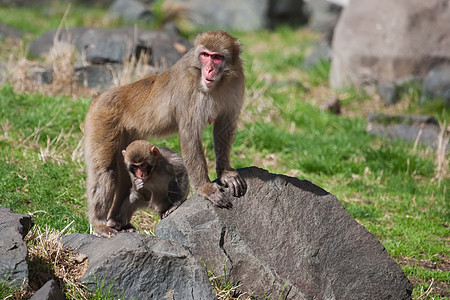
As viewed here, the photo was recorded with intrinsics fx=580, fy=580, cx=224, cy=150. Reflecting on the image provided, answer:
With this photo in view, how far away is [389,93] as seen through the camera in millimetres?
11234

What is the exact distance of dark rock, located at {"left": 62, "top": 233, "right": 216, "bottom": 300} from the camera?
4.18 metres

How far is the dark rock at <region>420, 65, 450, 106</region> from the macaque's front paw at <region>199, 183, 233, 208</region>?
721 cm

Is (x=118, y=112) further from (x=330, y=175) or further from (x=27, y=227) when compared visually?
(x=330, y=175)

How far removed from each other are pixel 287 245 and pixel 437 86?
7.33 meters

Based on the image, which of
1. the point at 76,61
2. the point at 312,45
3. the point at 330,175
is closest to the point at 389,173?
the point at 330,175

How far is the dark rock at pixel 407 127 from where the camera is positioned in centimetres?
937

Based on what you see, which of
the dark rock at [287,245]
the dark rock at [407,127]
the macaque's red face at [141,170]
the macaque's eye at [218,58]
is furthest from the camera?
the dark rock at [407,127]

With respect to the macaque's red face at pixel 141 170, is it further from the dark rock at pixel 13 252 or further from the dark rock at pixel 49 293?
the dark rock at pixel 49 293

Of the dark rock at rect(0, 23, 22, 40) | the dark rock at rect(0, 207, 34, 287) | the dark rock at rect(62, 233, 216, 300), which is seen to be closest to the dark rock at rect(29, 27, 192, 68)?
the dark rock at rect(0, 23, 22, 40)

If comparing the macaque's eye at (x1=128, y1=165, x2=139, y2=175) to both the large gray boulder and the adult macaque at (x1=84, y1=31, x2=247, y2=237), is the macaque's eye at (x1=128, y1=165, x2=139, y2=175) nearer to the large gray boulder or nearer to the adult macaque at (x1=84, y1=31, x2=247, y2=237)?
the adult macaque at (x1=84, y1=31, x2=247, y2=237)

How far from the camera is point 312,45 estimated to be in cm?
1534

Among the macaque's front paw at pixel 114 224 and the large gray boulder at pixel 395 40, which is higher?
the large gray boulder at pixel 395 40

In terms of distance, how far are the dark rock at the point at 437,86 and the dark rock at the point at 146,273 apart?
7890mm

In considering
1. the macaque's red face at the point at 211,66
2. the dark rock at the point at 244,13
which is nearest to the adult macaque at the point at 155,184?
the macaque's red face at the point at 211,66
